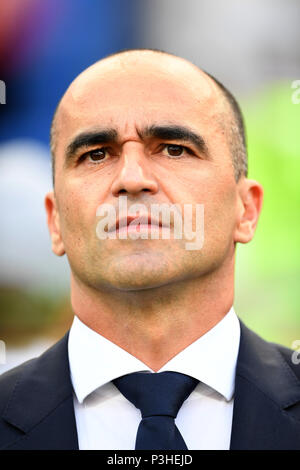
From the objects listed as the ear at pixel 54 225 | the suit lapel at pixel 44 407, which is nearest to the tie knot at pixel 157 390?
the suit lapel at pixel 44 407

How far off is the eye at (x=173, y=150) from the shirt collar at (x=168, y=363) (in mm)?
794

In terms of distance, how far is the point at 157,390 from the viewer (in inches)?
103

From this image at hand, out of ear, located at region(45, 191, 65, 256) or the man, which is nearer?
the man

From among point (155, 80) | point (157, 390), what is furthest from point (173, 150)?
point (157, 390)

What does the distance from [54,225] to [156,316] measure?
773 millimetres

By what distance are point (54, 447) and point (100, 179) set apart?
1.14m

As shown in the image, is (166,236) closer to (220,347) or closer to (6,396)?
(220,347)

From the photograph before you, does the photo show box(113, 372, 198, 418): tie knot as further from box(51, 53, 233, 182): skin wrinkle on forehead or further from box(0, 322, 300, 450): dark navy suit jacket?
box(51, 53, 233, 182): skin wrinkle on forehead

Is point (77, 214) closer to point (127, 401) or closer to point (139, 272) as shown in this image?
point (139, 272)

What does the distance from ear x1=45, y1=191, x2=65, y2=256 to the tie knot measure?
2.54ft

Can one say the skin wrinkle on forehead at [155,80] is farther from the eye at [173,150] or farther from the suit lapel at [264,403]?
the suit lapel at [264,403]

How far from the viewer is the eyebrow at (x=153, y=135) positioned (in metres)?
2.80

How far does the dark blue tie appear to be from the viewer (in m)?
2.46

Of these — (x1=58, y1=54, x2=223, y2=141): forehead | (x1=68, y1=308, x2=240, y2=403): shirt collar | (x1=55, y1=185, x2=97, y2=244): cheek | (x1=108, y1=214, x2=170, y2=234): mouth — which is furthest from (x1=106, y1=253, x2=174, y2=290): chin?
(x1=58, y1=54, x2=223, y2=141): forehead
